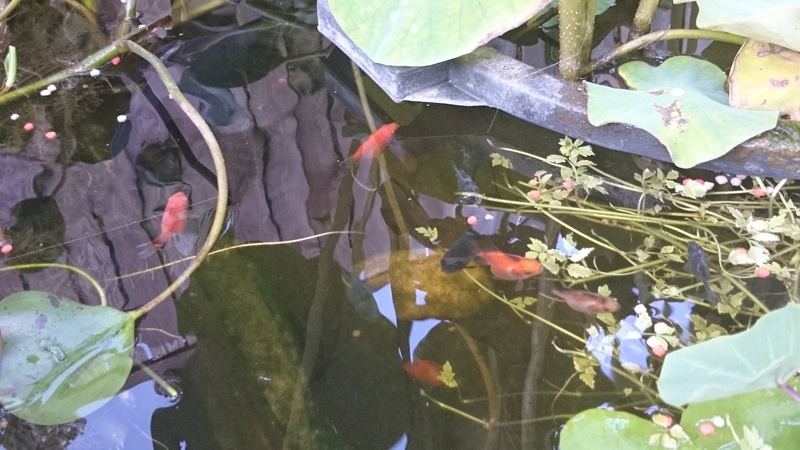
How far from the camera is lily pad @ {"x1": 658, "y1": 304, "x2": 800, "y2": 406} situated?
0.69m

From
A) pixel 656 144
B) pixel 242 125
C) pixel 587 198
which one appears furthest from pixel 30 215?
pixel 656 144

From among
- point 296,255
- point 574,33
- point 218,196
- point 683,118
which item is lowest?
point 296,255

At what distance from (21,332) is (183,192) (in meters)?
0.45

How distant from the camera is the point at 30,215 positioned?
54.1 inches

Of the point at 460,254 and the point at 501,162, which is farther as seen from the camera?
the point at 501,162

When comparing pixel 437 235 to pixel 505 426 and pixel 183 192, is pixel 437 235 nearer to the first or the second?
pixel 505 426

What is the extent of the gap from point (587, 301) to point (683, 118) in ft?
1.32

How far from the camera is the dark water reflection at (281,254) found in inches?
41.9

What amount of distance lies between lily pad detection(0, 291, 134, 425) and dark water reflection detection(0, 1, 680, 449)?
0.03 metres

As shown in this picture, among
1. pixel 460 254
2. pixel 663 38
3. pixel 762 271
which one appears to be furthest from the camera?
pixel 663 38

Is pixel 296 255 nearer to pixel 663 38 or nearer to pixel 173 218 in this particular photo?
pixel 173 218

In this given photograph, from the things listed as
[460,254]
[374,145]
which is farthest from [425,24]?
[460,254]

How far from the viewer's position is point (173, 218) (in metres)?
1.35

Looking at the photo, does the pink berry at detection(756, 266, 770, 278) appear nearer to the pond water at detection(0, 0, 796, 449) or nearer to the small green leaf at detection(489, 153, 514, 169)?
the pond water at detection(0, 0, 796, 449)
